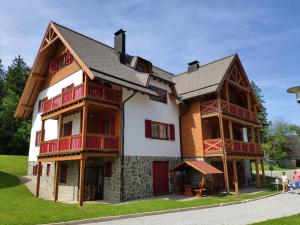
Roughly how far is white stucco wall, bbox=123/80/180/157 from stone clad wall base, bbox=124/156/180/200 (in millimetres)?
441

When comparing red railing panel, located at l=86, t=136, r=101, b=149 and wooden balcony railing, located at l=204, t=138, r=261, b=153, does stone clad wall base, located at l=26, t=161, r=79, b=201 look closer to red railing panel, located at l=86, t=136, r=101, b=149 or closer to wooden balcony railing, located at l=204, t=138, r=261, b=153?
red railing panel, located at l=86, t=136, r=101, b=149

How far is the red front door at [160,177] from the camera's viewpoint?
20.7 m

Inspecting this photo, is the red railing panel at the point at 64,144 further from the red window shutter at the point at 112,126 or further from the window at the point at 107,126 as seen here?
the red window shutter at the point at 112,126

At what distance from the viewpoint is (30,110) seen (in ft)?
97.9

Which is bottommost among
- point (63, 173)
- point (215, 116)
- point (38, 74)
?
point (63, 173)

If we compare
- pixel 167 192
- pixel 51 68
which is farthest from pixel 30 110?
pixel 167 192

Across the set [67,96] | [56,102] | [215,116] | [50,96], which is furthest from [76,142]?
[215,116]

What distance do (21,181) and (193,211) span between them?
1779 cm

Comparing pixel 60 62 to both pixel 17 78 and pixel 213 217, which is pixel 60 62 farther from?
pixel 17 78

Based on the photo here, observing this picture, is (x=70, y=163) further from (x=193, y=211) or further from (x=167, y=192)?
(x=193, y=211)

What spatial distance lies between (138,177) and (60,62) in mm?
12126

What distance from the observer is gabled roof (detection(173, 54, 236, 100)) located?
22953 mm

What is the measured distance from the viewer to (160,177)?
69.6 feet

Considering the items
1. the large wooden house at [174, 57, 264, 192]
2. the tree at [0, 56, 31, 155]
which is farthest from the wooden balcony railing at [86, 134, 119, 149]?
the tree at [0, 56, 31, 155]
